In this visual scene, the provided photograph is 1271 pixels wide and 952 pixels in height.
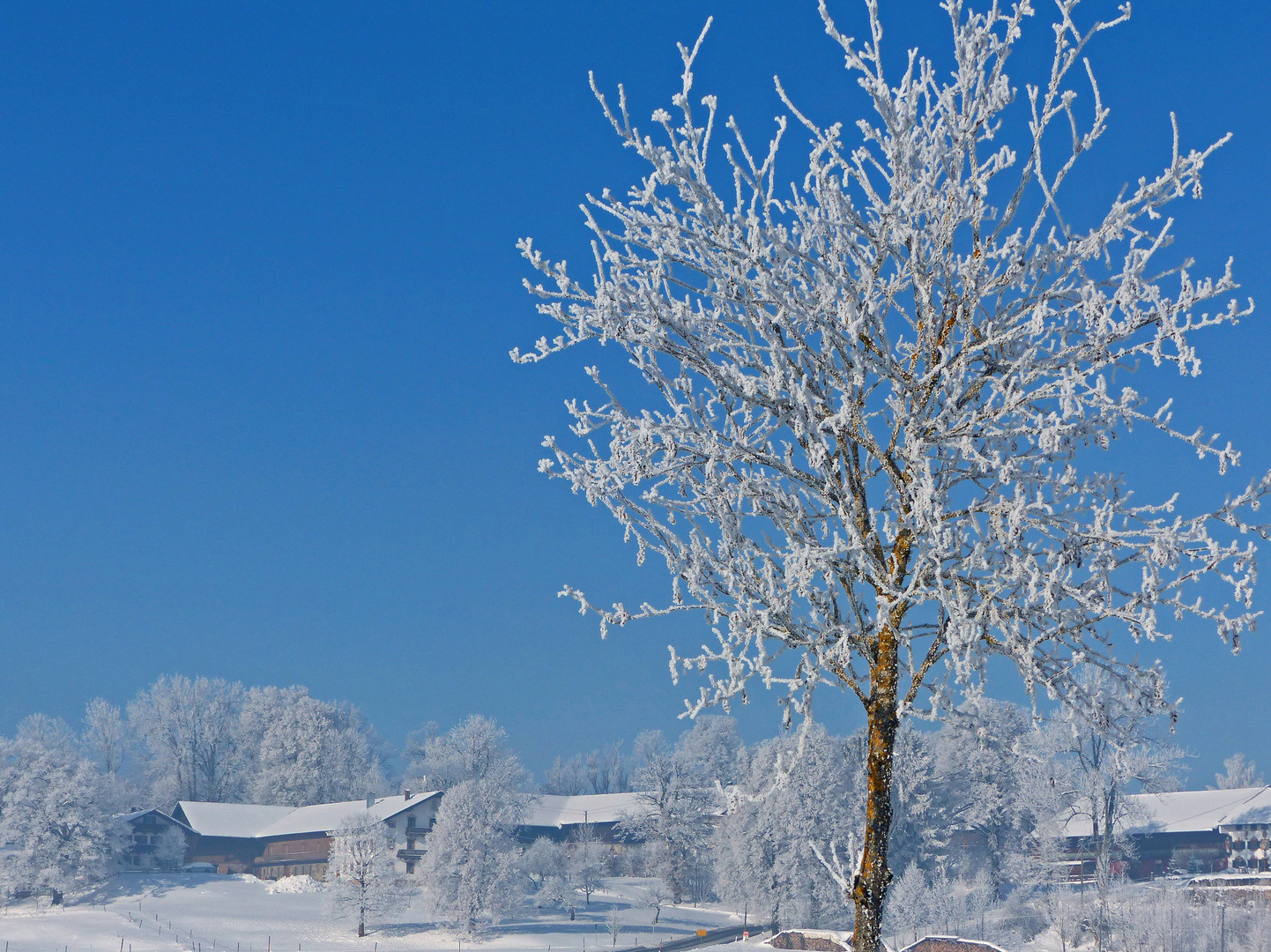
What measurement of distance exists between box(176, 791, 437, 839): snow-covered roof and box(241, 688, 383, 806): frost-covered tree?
10430mm

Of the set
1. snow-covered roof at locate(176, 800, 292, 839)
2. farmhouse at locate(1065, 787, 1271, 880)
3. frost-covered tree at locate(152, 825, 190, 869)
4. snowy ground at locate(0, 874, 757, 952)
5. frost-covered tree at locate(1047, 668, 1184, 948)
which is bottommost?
snowy ground at locate(0, 874, 757, 952)

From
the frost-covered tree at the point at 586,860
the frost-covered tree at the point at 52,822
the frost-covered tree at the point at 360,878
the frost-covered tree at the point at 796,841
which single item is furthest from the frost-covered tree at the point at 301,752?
the frost-covered tree at the point at 796,841

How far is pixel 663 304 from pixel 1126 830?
207ft

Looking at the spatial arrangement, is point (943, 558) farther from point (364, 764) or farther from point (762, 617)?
point (364, 764)

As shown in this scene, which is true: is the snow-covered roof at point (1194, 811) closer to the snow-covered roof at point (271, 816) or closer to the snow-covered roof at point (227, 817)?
the snow-covered roof at point (271, 816)

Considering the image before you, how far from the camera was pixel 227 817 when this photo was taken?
8056 cm

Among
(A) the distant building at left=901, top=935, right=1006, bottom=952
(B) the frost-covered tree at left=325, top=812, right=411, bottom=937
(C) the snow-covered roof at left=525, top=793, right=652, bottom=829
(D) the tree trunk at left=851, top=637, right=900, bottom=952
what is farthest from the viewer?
(C) the snow-covered roof at left=525, top=793, right=652, bottom=829

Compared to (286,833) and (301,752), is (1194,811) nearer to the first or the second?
(286,833)

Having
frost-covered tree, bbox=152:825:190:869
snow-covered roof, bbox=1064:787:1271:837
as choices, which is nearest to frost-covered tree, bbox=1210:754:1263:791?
snow-covered roof, bbox=1064:787:1271:837

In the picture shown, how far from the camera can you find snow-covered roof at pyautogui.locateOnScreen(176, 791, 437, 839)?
2980 inches

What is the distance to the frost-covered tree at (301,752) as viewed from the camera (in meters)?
94.4

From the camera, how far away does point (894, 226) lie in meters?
5.90

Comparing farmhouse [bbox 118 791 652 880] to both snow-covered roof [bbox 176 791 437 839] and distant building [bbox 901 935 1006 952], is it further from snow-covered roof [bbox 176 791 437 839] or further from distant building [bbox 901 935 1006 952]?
distant building [bbox 901 935 1006 952]

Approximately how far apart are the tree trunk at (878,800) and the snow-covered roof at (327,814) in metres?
71.7
